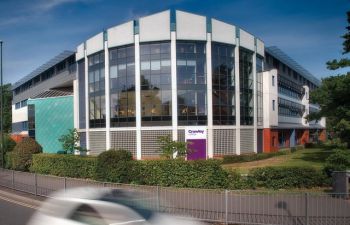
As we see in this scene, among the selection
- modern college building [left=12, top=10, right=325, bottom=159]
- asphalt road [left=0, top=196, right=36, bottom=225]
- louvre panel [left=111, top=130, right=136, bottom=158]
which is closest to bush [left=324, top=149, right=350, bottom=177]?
asphalt road [left=0, top=196, right=36, bottom=225]

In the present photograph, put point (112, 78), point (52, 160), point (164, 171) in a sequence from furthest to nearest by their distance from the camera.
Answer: point (112, 78), point (52, 160), point (164, 171)

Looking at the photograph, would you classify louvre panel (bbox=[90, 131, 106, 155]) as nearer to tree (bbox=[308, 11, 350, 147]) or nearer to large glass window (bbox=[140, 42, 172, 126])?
large glass window (bbox=[140, 42, 172, 126])

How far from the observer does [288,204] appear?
12180 mm

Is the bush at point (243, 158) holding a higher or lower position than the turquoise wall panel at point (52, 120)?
lower

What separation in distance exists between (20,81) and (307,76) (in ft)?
184

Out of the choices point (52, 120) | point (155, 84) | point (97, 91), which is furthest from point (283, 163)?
point (52, 120)

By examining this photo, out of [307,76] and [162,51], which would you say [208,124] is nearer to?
[162,51]

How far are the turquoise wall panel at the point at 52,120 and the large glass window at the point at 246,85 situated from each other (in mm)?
21589

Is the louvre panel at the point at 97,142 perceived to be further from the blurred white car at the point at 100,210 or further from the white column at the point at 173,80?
the blurred white car at the point at 100,210

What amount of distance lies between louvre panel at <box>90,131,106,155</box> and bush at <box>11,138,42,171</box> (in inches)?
479

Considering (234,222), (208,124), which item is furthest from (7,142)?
(234,222)

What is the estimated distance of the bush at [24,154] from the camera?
27.8 m

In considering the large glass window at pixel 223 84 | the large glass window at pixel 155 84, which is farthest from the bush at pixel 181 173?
the large glass window at pixel 223 84

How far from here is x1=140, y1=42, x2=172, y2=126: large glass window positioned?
37.4 metres
